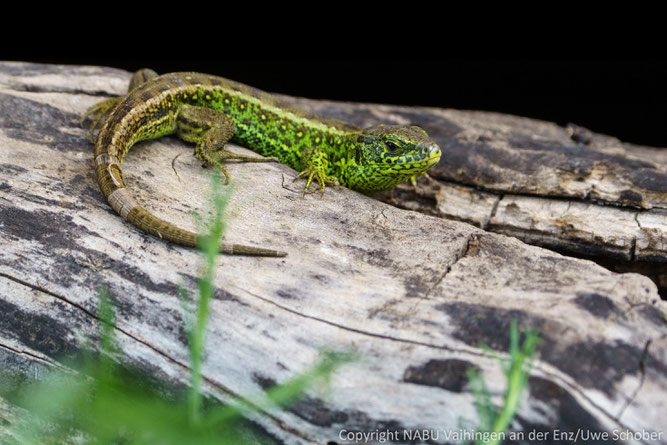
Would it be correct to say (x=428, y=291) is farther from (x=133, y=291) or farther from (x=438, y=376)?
(x=133, y=291)

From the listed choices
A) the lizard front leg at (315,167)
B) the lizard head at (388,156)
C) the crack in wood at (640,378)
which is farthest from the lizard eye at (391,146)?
the crack in wood at (640,378)

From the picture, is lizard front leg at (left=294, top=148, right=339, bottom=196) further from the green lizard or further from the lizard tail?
the lizard tail

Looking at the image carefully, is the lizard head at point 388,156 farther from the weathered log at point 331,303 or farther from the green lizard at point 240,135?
the weathered log at point 331,303

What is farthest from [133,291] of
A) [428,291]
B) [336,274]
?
[428,291]

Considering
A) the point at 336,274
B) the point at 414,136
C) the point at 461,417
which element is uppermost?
the point at 414,136

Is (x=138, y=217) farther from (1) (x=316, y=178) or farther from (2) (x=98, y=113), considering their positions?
(2) (x=98, y=113)

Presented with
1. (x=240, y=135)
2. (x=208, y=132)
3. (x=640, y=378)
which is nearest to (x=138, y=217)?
(x=208, y=132)
